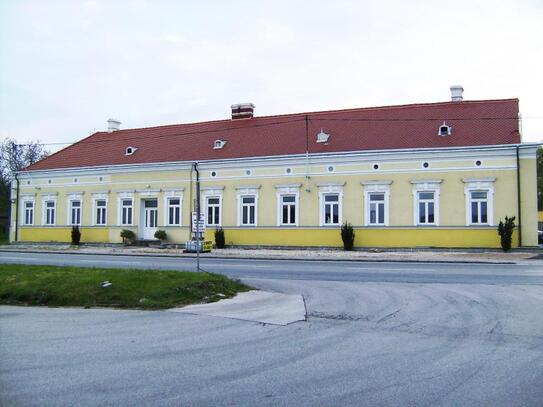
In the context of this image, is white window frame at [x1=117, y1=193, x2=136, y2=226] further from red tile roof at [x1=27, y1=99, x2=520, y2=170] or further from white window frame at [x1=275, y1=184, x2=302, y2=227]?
white window frame at [x1=275, y1=184, x2=302, y2=227]

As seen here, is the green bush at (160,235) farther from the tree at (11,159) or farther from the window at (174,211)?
the tree at (11,159)

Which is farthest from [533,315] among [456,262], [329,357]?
[456,262]

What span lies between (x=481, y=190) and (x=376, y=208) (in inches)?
220

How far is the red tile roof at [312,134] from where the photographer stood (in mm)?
29781

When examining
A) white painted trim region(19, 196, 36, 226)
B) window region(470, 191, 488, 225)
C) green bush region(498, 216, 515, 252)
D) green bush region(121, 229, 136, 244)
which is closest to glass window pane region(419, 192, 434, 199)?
window region(470, 191, 488, 225)

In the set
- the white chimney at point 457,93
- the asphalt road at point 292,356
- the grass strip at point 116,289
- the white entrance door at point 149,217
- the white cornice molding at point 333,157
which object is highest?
the white chimney at point 457,93

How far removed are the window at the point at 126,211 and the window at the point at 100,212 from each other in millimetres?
1573

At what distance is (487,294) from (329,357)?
22.9 ft

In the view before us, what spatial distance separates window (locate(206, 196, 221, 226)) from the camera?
34.1 m

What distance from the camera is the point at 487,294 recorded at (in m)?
12.4

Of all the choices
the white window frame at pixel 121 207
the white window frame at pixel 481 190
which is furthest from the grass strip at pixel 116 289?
the white window frame at pixel 121 207

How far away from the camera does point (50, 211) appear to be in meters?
40.0

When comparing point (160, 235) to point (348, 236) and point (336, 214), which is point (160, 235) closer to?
point (336, 214)

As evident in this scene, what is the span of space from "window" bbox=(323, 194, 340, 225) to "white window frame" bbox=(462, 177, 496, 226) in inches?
277
